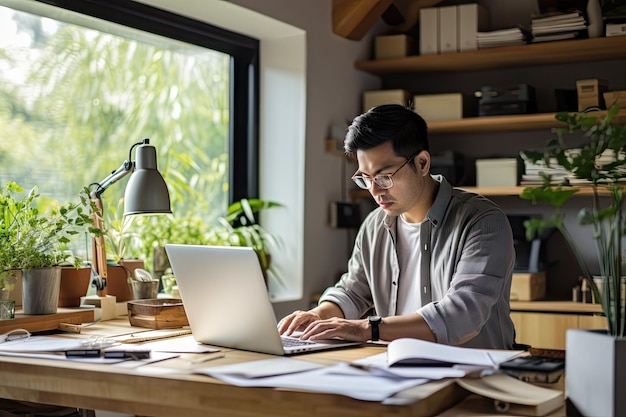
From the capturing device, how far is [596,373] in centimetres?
172

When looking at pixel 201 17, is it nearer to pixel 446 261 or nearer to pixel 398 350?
pixel 446 261

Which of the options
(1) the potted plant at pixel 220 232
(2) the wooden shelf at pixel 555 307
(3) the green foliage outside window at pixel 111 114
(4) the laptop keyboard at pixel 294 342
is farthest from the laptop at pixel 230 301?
(2) the wooden shelf at pixel 555 307

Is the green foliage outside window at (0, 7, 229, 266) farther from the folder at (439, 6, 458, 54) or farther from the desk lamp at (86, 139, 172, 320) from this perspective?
the folder at (439, 6, 458, 54)

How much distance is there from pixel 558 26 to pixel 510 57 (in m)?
0.30

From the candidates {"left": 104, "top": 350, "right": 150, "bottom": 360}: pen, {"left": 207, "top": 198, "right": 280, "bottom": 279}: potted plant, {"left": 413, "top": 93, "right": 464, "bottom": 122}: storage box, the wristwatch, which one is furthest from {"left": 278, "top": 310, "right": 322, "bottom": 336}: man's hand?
{"left": 413, "top": 93, "right": 464, "bottom": 122}: storage box

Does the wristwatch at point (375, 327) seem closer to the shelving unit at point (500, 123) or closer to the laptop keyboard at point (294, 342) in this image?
the laptop keyboard at point (294, 342)

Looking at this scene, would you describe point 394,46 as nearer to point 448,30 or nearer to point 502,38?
point 448,30

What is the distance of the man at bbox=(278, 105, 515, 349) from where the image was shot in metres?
2.42

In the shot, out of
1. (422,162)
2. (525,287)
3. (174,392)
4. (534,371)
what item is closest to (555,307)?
(525,287)

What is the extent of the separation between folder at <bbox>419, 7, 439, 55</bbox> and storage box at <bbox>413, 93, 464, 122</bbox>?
0.25 metres

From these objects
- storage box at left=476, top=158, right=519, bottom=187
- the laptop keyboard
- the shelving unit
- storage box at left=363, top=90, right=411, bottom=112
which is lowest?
the laptop keyboard

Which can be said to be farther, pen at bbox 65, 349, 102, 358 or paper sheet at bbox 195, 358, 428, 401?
pen at bbox 65, 349, 102, 358

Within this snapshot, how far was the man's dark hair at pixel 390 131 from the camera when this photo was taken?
2.76m

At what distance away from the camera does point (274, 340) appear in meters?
2.14
